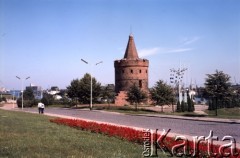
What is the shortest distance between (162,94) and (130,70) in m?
21.5

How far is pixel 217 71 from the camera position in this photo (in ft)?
99.2

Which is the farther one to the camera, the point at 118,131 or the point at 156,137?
the point at 118,131

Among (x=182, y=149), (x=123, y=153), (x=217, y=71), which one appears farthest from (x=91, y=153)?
(x=217, y=71)

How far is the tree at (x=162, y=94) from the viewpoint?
132ft

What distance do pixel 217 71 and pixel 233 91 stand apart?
221 cm

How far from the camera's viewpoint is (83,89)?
54.6 metres

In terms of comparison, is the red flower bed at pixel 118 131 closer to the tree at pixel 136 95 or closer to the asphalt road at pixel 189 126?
the asphalt road at pixel 189 126

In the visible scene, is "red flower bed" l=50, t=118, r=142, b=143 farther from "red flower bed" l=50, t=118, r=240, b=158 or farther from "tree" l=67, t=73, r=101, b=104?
"tree" l=67, t=73, r=101, b=104

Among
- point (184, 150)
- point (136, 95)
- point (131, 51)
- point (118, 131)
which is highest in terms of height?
point (131, 51)

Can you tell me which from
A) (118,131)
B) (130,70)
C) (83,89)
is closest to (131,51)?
(130,70)

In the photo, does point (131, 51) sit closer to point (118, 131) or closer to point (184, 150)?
point (118, 131)

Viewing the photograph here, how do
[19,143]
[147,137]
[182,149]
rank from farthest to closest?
[147,137] → [19,143] → [182,149]

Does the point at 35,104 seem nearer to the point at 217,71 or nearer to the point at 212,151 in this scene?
the point at 217,71

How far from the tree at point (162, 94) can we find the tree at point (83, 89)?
48.9 ft
